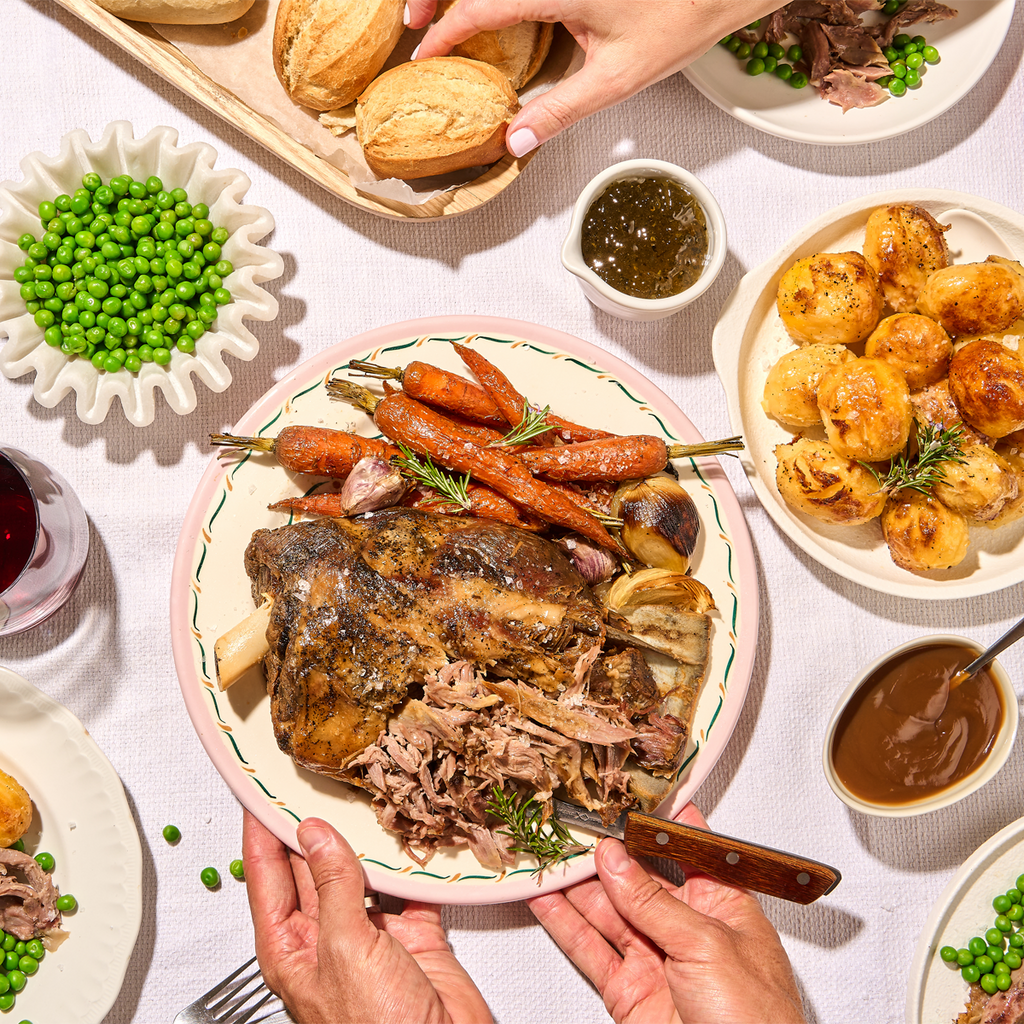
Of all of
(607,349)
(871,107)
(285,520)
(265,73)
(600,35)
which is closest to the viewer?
(600,35)

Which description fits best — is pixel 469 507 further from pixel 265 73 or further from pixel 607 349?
pixel 265 73

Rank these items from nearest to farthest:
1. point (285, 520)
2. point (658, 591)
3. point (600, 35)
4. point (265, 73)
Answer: point (658, 591), point (600, 35), point (285, 520), point (265, 73)

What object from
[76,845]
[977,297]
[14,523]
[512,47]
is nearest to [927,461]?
[977,297]

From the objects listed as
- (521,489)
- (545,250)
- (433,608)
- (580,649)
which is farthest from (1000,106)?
(433,608)

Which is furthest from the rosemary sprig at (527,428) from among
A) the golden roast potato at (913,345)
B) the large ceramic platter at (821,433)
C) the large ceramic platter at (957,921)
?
the large ceramic platter at (957,921)

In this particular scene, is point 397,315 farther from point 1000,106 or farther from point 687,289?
point 1000,106

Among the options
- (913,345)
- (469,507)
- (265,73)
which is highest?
(265,73)
